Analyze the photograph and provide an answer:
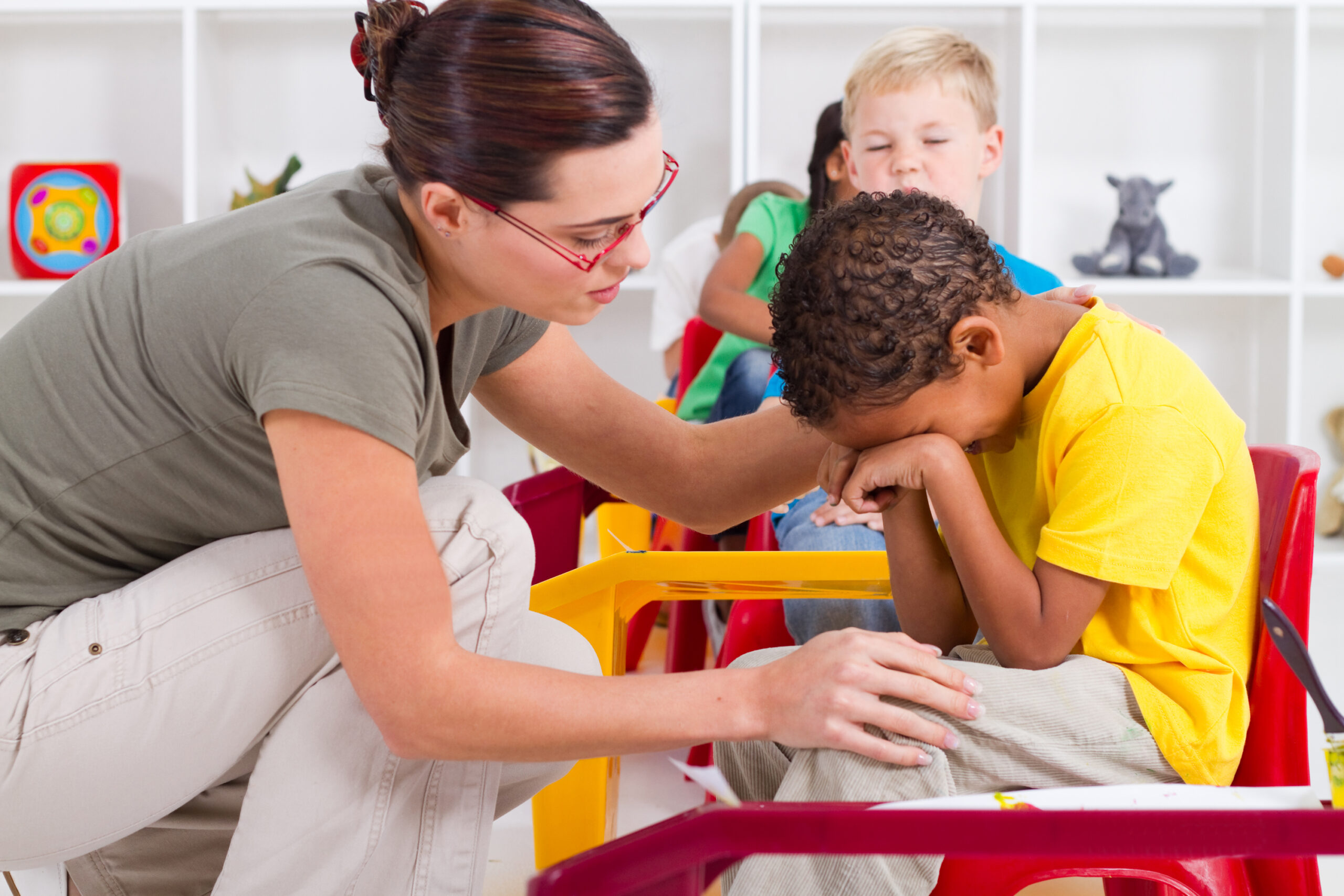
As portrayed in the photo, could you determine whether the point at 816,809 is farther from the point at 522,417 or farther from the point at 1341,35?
the point at 1341,35

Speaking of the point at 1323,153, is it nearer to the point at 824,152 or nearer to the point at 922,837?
the point at 824,152

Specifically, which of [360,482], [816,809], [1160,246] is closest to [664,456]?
[360,482]

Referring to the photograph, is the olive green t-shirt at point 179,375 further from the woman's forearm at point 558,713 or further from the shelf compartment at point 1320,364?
the shelf compartment at point 1320,364

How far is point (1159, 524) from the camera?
833 mm

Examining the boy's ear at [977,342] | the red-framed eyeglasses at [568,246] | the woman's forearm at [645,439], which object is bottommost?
the woman's forearm at [645,439]

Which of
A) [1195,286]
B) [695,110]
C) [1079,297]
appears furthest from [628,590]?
[695,110]

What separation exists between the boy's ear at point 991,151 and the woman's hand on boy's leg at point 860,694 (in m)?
1.25

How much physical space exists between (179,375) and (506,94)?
32 cm

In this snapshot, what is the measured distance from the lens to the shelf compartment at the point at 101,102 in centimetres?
281

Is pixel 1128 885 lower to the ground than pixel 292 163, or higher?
lower

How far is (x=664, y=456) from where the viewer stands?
1.19m

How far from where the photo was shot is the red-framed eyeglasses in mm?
842

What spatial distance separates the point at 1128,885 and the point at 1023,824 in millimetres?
394

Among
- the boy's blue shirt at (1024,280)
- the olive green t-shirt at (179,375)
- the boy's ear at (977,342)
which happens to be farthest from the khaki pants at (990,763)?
the boy's blue shirt at (1024,280)
